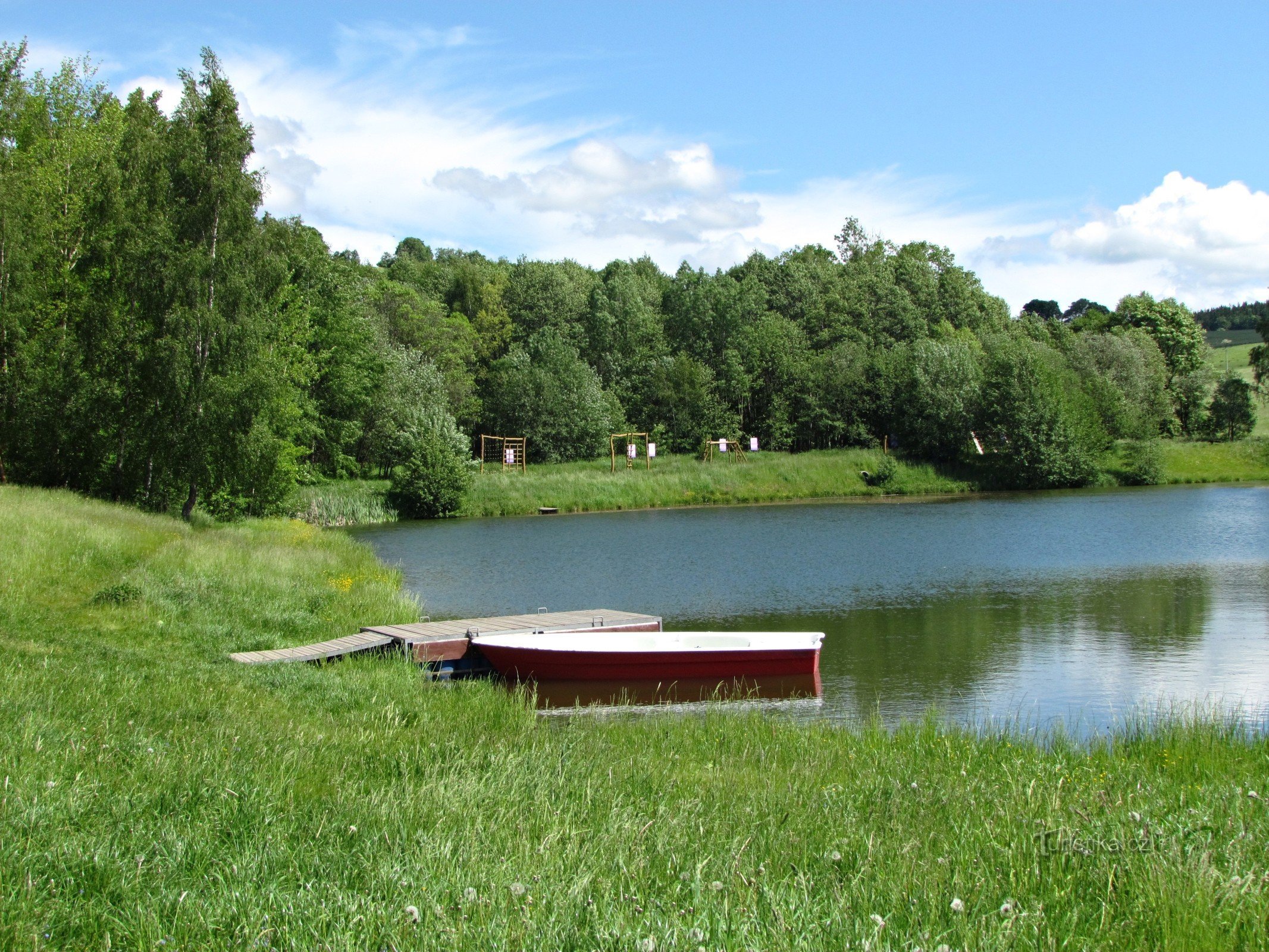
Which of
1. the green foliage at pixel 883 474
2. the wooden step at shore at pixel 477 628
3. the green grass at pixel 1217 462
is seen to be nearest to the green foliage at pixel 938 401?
the green foliage at pixel 883 474

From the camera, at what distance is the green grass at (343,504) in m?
46.0

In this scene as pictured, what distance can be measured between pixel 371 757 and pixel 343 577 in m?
16.1

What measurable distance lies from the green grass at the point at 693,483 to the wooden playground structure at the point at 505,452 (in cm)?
99

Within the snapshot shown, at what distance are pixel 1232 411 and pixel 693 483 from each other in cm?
4011

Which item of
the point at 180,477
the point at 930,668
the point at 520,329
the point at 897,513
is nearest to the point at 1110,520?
the point at 897,513

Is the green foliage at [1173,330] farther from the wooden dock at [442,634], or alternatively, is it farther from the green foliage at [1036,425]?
the wooden dock at [442,634]

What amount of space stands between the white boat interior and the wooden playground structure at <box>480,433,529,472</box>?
4535cm

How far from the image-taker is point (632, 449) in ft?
212

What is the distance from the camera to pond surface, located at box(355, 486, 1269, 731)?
1502 centimetres

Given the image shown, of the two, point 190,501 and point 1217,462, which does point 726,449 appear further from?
point 190,501

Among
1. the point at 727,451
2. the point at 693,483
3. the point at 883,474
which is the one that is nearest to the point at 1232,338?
the point at 727,451

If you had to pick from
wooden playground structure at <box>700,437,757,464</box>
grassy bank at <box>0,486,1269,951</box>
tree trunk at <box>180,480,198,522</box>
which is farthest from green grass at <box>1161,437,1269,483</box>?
grassy bank at <box>0,486,1269,951</box>

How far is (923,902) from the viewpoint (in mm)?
4164

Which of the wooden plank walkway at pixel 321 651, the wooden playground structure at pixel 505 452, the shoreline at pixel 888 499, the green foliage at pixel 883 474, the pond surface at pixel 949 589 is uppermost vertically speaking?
the wooden playground structure at pixel 505 452
